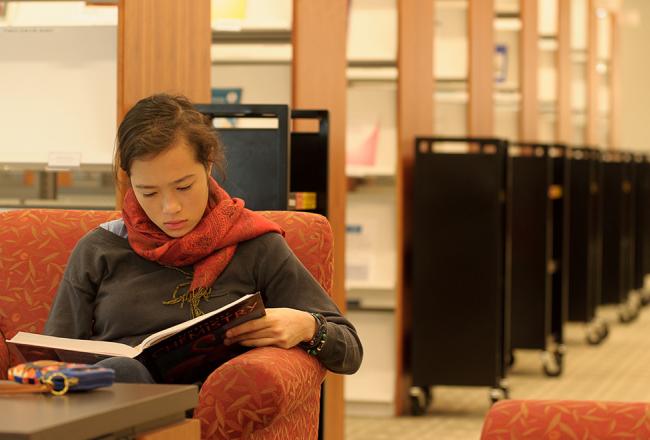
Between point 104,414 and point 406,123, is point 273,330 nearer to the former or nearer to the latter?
point 104,414

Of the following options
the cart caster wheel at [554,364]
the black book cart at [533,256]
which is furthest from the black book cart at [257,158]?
the cart caster wheel at [554,364]

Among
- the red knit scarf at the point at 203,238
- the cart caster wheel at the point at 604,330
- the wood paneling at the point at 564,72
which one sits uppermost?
the wood paneling at the point at 564,72

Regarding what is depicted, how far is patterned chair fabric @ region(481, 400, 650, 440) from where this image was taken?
1.92m

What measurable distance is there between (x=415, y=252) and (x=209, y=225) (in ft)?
10.1

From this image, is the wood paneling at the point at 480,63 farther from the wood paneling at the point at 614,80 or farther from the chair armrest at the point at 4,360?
the wood paneling at the point at 614,80

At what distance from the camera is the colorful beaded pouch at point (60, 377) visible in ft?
6.10

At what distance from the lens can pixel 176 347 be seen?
2.44 meters

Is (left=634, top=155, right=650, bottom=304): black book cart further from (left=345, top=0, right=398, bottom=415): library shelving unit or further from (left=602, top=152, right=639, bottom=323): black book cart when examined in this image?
(left=345, top=0, right=398, bottom=415): library shelving unit

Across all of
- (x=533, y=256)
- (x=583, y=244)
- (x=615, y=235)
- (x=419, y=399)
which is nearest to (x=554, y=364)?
(x=533, y=256)

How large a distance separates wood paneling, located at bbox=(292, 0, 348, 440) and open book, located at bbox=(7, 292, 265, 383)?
2.06 metres

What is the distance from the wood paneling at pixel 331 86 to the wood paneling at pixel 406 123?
0.79 meters

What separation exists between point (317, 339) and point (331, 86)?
2.39 metres

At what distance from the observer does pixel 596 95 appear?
13508 mm

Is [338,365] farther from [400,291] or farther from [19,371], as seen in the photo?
[400,291]
